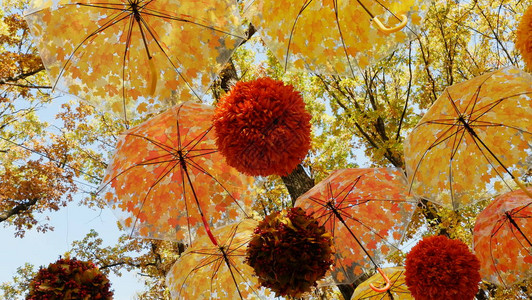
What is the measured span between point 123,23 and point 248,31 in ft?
9.35

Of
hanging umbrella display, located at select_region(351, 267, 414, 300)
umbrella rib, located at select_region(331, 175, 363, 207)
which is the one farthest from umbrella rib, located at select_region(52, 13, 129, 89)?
hanging umbrella display, located at select_region(351, 267, 414, 300)

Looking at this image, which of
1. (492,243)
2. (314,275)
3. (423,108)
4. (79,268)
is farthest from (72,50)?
(423,108)

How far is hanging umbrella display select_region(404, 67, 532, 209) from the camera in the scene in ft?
14.0

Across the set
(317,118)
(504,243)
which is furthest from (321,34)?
(317,118)

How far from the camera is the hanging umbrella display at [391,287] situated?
15.9 ft

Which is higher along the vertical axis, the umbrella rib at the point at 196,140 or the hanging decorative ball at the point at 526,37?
the umbrella rib at the point at 196,140

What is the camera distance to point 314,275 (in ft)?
10.8

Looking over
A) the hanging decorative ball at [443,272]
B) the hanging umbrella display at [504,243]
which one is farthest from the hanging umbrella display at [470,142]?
the hanging decorative ball at [443,272]

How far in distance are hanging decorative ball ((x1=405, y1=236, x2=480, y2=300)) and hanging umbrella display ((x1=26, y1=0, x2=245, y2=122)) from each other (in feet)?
8.54

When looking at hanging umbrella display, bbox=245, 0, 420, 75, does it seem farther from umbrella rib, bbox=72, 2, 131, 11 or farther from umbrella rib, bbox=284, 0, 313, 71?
umbrella rib, bbox=72, 2, 131, 11

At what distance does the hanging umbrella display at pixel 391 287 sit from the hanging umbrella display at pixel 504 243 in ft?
3.03

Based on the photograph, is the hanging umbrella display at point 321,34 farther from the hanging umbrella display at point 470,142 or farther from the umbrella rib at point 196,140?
the hanging umbrella display at point 470,142

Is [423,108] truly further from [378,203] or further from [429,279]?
[429,279]

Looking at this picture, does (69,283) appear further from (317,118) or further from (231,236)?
(317,118)
